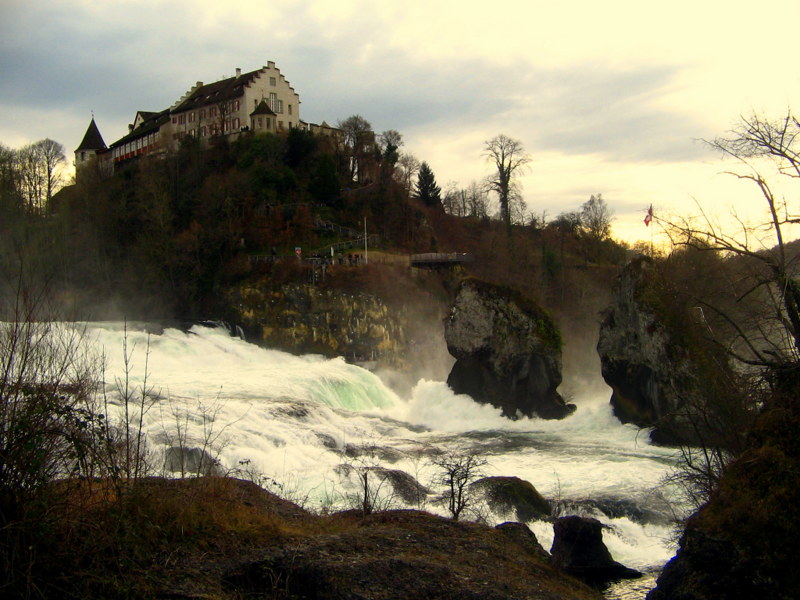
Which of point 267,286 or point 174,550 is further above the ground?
point 267,286

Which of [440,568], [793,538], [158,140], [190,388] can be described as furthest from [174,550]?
[158,140]

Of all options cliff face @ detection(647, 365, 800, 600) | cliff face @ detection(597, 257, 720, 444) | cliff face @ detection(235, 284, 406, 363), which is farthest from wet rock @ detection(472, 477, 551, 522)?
cliff face @ detection(235, 284, 406, 363)

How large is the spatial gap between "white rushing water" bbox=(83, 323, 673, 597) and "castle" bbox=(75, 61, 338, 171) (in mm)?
29914

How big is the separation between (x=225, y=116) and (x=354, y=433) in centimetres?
4869

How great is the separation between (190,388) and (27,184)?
35929 mm

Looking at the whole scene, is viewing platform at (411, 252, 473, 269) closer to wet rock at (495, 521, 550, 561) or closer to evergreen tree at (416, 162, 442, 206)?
evergreen tree at (416, 162, 442, 206)

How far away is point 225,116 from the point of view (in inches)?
2606

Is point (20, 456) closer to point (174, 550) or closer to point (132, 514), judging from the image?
point (132, 514)

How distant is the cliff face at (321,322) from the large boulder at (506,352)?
13.0 metres

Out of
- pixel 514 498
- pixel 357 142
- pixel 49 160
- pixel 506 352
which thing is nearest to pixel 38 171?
pixel 49 160

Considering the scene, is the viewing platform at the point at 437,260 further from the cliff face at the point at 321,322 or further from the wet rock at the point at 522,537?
the wet rock at the point at 522,537

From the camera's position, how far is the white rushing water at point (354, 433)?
56.4ft

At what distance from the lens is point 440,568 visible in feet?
28.5

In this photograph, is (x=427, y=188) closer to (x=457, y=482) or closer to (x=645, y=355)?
(x=645, y=355)
